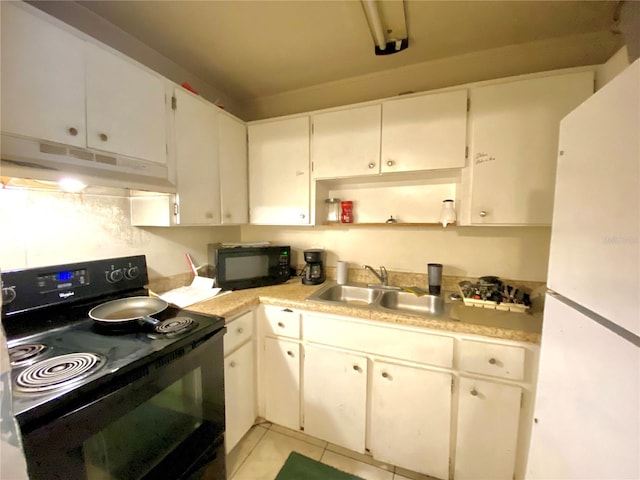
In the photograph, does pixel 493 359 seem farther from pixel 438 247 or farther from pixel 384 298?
pixel 438 247

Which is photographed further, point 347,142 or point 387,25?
point 347,142

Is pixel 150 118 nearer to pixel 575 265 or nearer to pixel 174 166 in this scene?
pixel 174 166

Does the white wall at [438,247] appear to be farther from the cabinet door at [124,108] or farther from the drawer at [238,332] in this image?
the cabinet door at [124,108]

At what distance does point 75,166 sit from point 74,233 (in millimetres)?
433

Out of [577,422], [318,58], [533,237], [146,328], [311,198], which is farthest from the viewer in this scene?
[311,198]

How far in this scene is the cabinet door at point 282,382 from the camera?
5.06ft

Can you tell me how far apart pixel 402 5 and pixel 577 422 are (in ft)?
5.41

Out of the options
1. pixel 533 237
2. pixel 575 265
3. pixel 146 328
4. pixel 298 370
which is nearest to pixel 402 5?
pixel 575 265

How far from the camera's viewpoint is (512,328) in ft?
3.72

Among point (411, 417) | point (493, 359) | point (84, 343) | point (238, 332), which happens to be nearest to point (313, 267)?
point (238, 332)

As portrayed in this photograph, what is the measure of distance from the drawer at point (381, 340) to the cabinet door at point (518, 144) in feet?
2.29

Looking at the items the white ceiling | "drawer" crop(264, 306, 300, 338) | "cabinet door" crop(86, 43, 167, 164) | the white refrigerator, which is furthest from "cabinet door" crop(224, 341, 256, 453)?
the white ceiling

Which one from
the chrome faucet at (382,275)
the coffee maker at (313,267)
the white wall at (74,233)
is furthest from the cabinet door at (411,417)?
the white wall at (74,233)

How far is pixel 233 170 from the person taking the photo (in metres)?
1.80
